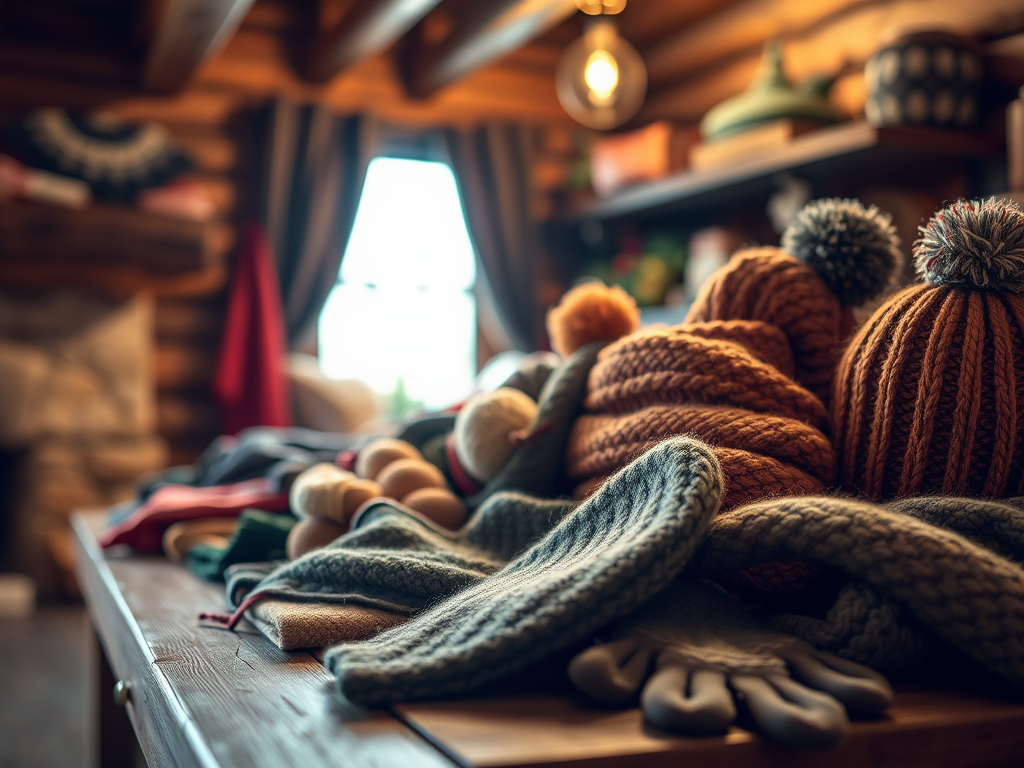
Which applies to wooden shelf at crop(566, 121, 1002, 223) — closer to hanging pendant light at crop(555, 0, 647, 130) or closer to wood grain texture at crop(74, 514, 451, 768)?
hanging pendant light at crop(555, 0, 647, 130)

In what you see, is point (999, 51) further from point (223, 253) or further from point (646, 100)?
point (223, 253)

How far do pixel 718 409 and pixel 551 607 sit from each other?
9.2 inches

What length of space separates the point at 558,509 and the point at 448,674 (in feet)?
0.82

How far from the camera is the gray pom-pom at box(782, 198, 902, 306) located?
2.43ft

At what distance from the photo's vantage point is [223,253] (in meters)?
3.66

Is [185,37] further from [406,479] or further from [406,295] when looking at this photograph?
[406,479]

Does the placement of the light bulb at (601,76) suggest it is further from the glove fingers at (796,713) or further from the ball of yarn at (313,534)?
the glove fingers at (796,713)

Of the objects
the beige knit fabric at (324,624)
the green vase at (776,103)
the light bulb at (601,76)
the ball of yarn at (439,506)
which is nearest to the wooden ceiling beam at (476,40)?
the light bulb at (601,76)

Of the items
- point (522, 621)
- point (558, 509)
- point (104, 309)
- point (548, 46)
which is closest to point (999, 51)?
point (548, 46)

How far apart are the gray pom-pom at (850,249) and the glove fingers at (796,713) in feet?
1.37

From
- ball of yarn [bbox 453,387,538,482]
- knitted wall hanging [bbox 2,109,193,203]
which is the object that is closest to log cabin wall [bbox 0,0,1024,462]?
knitted wall hanging [bbox 2,109,193,203]

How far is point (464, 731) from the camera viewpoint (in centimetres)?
41

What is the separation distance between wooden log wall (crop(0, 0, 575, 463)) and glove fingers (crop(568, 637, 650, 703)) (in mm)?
3068

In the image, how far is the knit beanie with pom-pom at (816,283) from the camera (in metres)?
0.72
